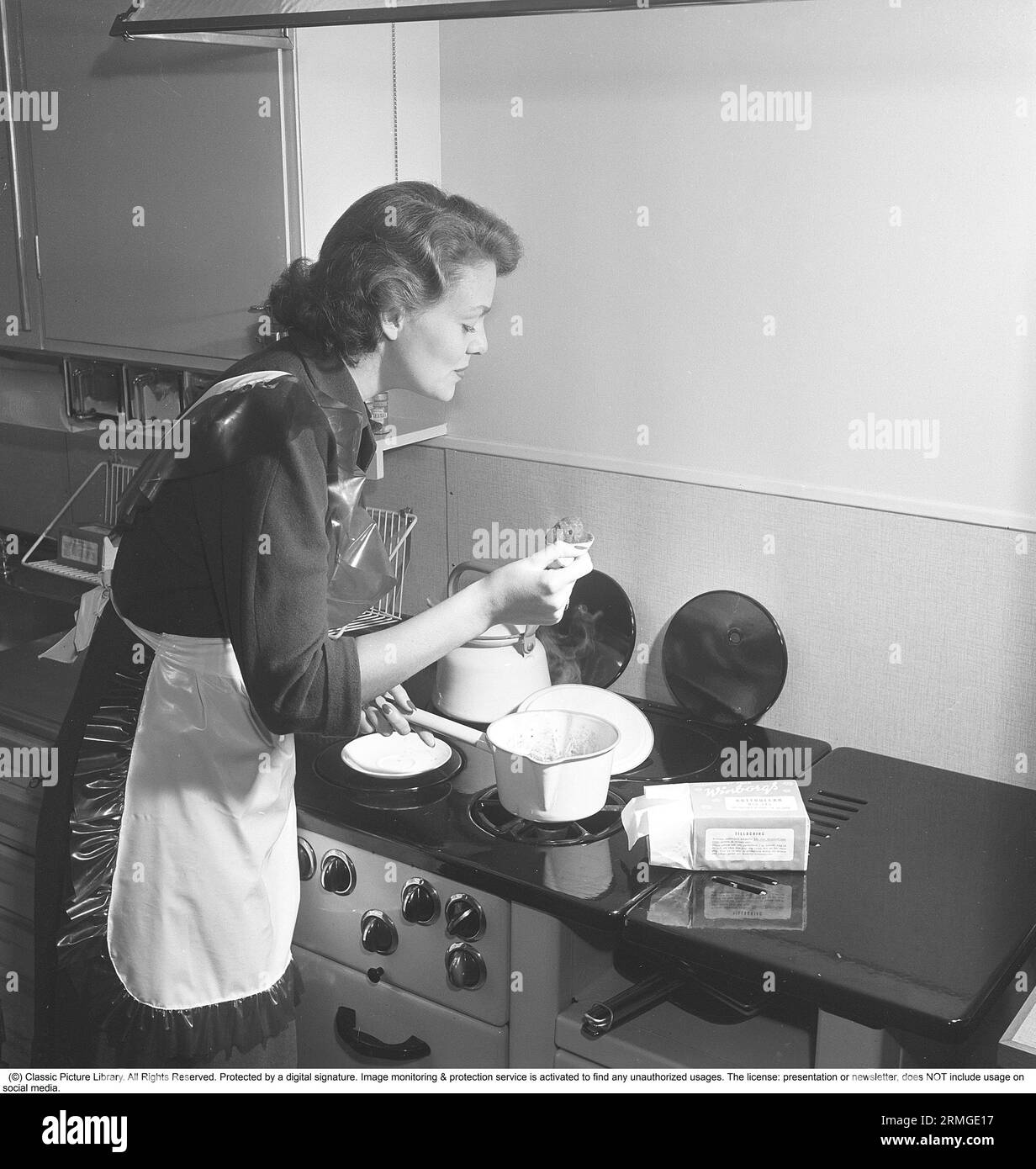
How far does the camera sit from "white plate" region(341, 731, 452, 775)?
5.41ft

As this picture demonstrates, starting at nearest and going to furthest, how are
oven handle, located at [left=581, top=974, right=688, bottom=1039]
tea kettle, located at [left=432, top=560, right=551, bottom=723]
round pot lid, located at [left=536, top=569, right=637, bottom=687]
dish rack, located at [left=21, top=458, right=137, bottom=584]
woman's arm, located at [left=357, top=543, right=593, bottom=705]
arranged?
1. woman's arm, located at [left=357, top=543, right=593, bottom=705]
2. oven handle, located at [left=581, top=974, right=688, bottom=1039]
3. tea kettle, located at [left=432, top=560, right=551, bottom=723]
4. round pot lid, located at [left=536, top=569, right=637, bottom=687]
5. dish rack, located at [left=21, top=458, right=137, bottom=584]

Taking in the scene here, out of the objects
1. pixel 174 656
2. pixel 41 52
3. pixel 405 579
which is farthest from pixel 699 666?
pixel 41 52

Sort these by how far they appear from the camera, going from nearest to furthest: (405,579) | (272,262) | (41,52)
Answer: (272,262)
(41,52)
(405,579)

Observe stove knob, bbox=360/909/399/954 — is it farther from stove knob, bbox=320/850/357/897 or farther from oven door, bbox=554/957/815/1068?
oven door, bbox=554/957/815/1068

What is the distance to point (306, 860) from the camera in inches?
62.7

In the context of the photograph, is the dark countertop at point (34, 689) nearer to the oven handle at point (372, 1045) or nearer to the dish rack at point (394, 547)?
the dish rack at point (394, 547)

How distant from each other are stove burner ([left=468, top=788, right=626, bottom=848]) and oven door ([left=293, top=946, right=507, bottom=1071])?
214 mm

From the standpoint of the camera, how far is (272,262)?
1.75m

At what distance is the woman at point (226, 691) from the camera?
1192 millimetres

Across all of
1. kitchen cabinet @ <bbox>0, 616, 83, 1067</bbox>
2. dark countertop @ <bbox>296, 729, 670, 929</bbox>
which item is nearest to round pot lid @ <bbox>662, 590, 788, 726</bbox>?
dark countertop @ <bbox>296, 729, 670, 929</bbox>

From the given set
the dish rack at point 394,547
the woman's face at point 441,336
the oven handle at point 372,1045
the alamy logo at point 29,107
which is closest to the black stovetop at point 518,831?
the oven handle at point 372,1045

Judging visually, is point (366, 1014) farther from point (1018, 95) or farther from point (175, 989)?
point (1018, 95)

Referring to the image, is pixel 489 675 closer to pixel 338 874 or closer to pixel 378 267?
pixel 338 874

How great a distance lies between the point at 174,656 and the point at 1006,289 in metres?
1.03
